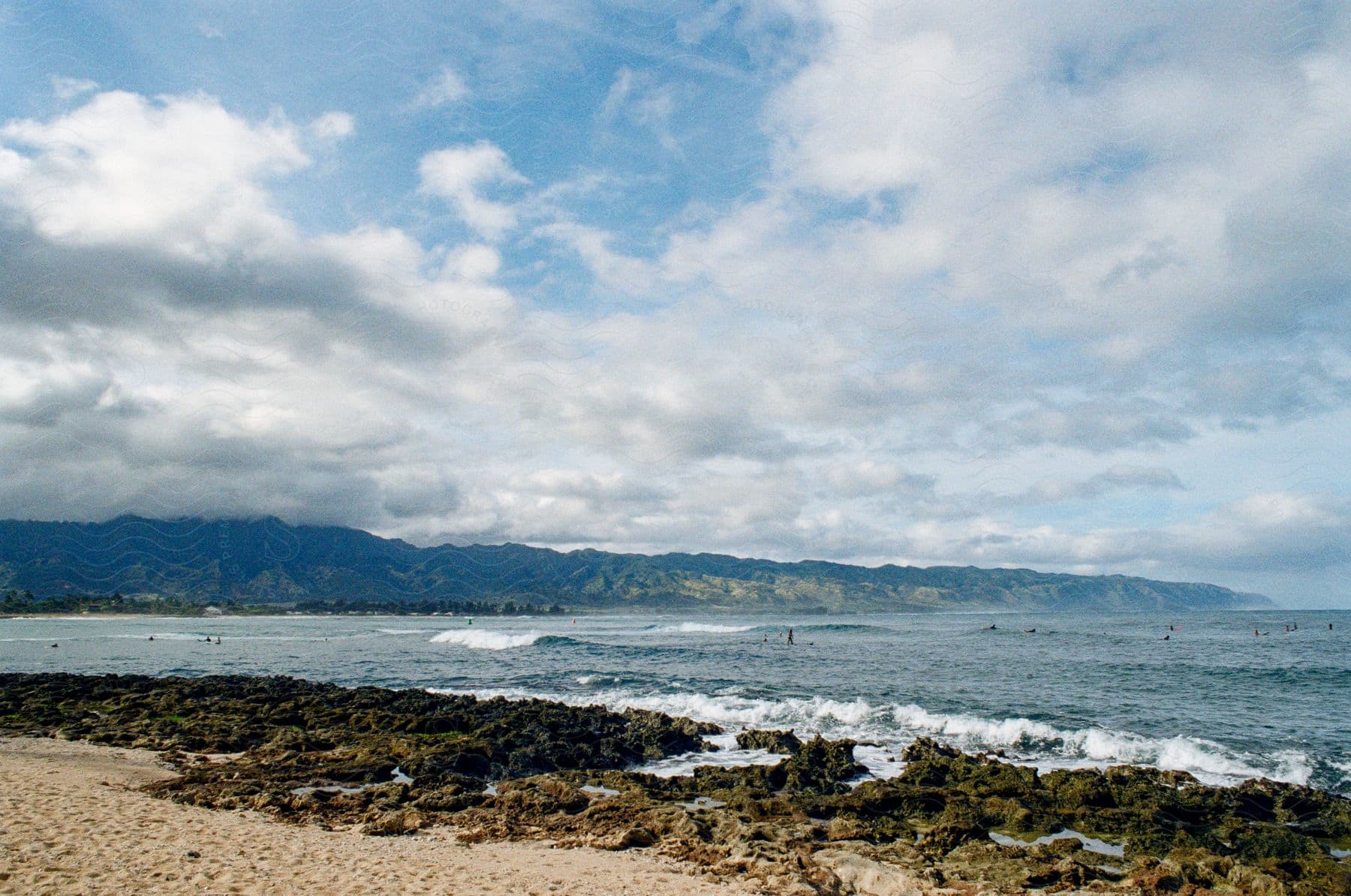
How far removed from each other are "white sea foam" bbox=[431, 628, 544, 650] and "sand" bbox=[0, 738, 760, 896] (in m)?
60.1

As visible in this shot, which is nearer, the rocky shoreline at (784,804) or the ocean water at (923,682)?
the rocky shoreline at (784,804)

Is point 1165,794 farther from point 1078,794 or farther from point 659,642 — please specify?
point 659,642

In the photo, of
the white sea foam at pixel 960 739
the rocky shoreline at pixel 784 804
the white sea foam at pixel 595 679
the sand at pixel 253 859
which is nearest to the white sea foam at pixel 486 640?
the white sea foam at pixel 595 679

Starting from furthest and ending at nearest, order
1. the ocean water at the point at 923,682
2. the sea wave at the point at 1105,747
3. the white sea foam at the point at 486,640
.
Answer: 1. the white sea foam at the point at 486,640
2. the ocean water at the point at 923,682
3. the sea wave at the point at 1105,747

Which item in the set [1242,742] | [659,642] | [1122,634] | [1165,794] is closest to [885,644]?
[659,642]

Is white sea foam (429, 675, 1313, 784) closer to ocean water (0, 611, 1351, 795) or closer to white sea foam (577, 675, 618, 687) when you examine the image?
ocean water (0, 611, 1351, 795)

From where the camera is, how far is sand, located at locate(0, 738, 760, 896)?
1048cm

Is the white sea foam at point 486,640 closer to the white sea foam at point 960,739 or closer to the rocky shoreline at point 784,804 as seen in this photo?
the white sea foam at point 960,739

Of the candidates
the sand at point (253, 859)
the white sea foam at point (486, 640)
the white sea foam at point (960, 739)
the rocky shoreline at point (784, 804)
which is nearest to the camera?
the sand at point (253, 859)

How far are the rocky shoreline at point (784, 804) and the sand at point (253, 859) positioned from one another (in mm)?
758

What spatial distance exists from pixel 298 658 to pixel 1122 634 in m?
96.7

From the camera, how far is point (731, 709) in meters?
31.2

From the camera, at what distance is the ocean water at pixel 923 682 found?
23547mm

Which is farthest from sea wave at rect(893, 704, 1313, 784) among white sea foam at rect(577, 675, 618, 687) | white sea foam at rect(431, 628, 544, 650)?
white sea foam at rect(431, 628, 544, 650)
